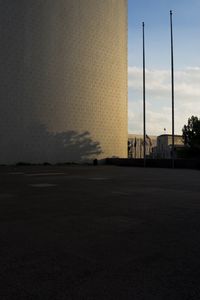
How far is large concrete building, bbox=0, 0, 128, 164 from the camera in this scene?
47.8 metres

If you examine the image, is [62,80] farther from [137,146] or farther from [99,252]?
[137,146]

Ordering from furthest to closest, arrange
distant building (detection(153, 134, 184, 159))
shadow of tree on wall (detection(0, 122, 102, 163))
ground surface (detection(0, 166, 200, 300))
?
distant building (detection(153, 134, 184, 159)) → shadow of tree on wall (detection(0, 122, 102, 163)) → ground surface (detection(0, 166, 200, 300))

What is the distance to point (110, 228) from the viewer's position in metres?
7.16

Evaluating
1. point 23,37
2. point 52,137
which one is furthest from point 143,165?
point 23,37

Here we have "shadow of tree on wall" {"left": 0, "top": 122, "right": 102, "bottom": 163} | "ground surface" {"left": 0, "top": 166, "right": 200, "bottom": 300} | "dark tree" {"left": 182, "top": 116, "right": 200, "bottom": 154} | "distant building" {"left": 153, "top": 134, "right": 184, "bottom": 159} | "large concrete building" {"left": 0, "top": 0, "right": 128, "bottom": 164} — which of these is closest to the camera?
"ground surface" {"left": 0, "top": 166, "right": 200, "bottom": 300}

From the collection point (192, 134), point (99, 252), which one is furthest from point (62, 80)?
point (99, 252)

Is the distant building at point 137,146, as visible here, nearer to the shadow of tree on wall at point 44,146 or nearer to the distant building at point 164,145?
the distant building at point 164,145

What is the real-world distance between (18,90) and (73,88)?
30.1 feet

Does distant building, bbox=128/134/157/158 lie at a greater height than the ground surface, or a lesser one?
greater

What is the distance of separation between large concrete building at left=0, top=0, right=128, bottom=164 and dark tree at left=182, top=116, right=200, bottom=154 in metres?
31.6

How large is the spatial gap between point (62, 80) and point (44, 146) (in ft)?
30.6

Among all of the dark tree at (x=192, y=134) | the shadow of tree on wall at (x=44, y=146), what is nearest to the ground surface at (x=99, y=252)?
the shadow of tree on wall at (x=44, y=146)

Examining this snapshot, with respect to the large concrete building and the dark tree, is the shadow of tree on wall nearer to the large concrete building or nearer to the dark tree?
the large concrete building

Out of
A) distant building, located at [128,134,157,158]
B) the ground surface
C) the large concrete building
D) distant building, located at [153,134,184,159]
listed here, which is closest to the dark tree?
distant building, located at [128,134,157,158]
